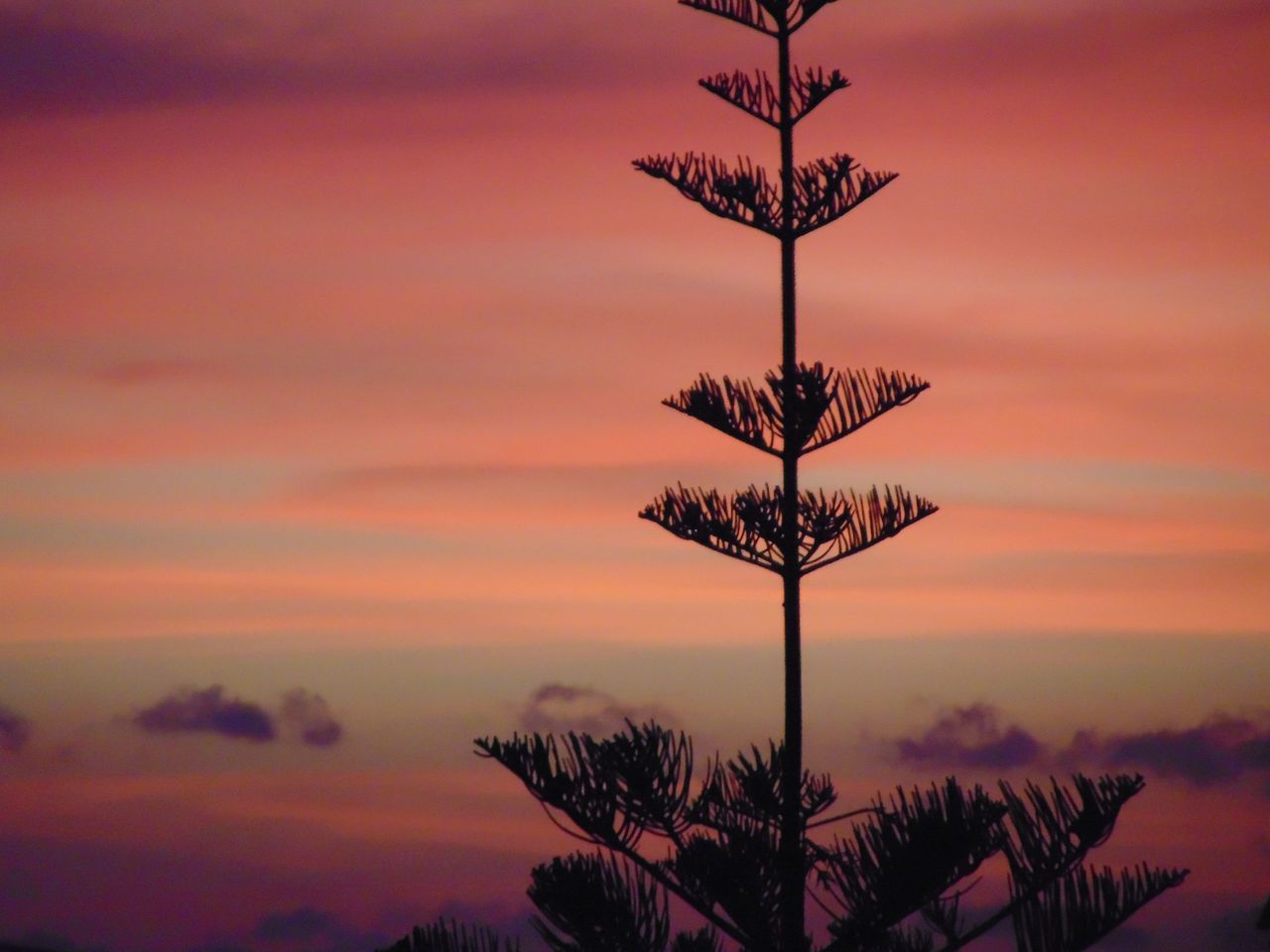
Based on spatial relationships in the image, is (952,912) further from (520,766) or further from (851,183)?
(851,183)

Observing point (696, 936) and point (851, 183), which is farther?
point (851, 183)

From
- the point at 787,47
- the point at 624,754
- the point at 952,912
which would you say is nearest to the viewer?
the point at 624,754

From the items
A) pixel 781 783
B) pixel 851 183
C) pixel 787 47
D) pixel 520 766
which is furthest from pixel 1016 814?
pixel 787 47

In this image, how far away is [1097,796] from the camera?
29.0 ft

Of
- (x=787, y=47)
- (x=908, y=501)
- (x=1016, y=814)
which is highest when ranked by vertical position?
(x=787, y=47)

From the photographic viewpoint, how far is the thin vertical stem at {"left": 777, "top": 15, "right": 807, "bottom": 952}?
29.1 feet

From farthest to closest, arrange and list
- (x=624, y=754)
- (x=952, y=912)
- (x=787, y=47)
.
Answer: (x=787, y=47) < (x=952, y=912) < (x=624, y=754)

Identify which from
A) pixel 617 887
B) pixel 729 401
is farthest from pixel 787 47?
pixel 617 887

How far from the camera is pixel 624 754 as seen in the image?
8.53m

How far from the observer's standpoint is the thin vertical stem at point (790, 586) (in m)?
8.86

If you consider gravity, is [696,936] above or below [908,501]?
below

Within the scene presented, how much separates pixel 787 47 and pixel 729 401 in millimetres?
2204

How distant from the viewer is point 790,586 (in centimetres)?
938

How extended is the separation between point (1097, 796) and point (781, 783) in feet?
5.46
